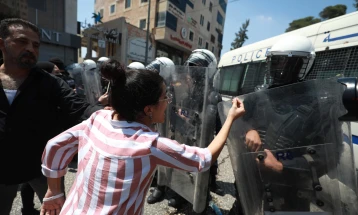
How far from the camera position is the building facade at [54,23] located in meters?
12.3

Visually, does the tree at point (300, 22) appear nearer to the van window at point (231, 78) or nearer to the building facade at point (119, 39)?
the building facade at point (119, 39)

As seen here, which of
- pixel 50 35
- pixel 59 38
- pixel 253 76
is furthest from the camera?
pixel 59 38

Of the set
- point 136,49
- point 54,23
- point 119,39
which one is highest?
point 119,39

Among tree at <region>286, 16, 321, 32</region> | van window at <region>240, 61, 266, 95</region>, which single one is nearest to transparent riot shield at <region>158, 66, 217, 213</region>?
van window at <region>240, 61, 266, 95</region>

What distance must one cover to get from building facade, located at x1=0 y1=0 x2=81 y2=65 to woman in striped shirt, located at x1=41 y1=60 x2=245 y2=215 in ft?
45.5

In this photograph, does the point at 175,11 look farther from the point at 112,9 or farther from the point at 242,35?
the point at 242,35

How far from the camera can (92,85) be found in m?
3.82

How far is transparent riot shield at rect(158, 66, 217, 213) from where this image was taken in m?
1.92

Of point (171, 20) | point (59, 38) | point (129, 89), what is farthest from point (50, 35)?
point (129, 89)

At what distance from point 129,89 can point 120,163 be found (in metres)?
0.32

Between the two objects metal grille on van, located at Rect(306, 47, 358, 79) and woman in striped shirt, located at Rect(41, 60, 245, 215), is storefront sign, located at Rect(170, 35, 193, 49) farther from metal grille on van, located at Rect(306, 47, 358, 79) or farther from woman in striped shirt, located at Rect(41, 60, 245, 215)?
woman in striped shirt, located at Rect(41, 60, 245, 215)

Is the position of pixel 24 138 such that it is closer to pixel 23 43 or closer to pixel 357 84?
pixel 23 43

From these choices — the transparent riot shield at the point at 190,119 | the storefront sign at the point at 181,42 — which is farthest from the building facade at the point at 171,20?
the transparent riot shield at the point at 190,119

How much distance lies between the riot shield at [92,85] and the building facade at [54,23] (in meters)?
10.6
